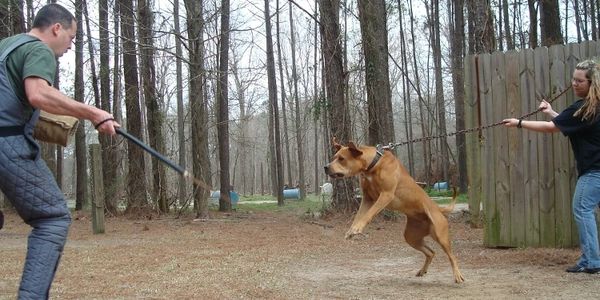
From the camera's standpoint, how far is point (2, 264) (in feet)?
25.0

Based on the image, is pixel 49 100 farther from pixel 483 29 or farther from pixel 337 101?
pixel 337 101

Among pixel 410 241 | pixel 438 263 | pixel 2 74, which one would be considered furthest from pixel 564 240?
pixel 2 74

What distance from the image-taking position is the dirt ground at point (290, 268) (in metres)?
5.59

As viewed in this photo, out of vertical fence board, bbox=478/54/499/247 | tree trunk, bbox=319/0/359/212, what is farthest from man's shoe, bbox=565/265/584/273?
tree trunk, bbox=319/0/359/212

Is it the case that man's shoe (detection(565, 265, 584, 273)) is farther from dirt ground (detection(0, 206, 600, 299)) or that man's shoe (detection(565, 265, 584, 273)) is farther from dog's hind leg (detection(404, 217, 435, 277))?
dog's hind leg (detection(404, 217, 435, 277))

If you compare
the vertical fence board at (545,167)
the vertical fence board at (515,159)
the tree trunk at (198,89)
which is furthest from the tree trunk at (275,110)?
the vertical fence board at (545,167)

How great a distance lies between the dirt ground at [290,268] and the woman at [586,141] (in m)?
0.32

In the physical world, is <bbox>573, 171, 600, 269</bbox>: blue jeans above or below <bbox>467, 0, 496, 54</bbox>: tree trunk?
below

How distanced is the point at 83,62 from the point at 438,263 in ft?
53.0

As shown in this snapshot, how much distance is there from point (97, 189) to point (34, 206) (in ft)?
27.0

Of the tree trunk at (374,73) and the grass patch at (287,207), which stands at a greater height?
the tree trunk at (374,73)

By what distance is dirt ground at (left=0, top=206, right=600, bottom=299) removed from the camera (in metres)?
5.59

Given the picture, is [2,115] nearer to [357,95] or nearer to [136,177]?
[357,95]

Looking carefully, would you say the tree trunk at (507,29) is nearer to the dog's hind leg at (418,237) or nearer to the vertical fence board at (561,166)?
the vertical fence board at (561,166)
